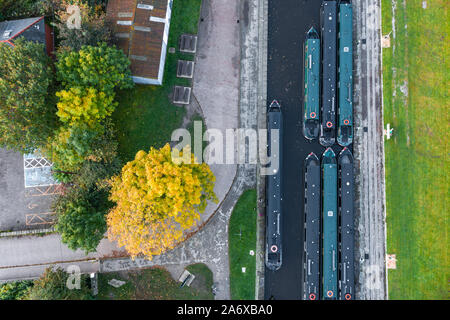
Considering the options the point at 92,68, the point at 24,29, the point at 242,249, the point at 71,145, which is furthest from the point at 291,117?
the point at 24,29

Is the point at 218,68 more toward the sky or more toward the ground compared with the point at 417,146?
more toward the sky

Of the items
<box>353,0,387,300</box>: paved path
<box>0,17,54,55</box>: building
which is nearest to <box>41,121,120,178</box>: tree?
<box>0,17,54,55</box>: building

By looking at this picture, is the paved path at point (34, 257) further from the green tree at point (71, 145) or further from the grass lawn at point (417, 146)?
the grass lawn at point (417, 146)

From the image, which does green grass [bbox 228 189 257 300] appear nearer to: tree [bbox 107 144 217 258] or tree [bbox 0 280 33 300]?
tree [bbox 107 144 217 258]

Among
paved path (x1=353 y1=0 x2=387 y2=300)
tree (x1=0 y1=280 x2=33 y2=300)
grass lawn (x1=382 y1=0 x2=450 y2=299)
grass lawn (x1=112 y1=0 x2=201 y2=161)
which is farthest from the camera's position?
grass lawn (x1=112 y1=0 x2=201 y2=161)

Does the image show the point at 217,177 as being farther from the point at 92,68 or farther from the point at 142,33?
the point at 142,33
